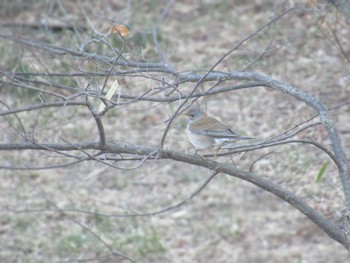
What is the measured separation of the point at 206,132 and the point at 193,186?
2.17m

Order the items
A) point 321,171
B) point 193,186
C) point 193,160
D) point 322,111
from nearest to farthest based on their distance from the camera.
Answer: point 193,160
point 322,111
point 321,171
point 193,186

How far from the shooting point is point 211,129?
4914 mm

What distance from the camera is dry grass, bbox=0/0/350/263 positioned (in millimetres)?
6203

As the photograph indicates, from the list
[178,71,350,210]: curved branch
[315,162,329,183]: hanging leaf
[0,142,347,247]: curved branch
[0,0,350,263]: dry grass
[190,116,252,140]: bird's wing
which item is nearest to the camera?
[0,142,347,247]: curved branch

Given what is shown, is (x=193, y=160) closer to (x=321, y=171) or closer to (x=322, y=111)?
(x=322, y=111)

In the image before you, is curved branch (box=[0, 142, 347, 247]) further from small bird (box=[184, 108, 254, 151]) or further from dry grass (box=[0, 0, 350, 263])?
dry grass (box=[0, 0, 350, 263])

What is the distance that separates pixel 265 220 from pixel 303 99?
2.72 metres

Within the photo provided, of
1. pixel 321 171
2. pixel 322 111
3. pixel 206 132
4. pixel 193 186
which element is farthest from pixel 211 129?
pixel 193 186

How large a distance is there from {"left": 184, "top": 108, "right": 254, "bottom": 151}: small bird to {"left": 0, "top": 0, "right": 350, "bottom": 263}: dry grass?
24 centimetres

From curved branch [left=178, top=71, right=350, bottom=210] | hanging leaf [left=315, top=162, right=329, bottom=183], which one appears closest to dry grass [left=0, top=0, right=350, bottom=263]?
hanging leaf [left=315, top=162, right=329, bottom=183]

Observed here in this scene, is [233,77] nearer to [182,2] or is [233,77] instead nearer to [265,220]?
[265,220]

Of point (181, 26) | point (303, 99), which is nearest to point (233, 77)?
point (303, 99)

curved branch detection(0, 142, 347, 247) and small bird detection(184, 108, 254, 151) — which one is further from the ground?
small bird detection(184, 108, 254, 151)

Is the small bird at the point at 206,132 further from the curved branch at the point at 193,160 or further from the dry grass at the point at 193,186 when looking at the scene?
the curved branch at the point at 193,160
